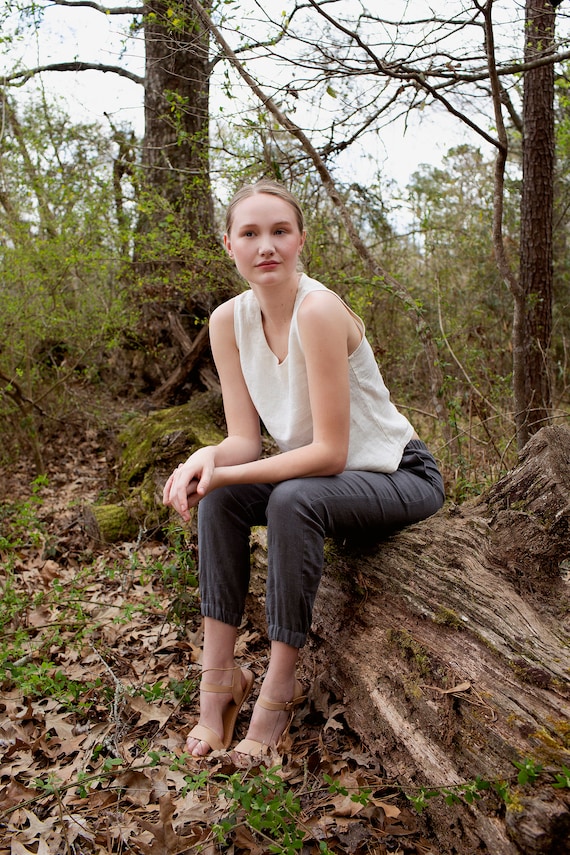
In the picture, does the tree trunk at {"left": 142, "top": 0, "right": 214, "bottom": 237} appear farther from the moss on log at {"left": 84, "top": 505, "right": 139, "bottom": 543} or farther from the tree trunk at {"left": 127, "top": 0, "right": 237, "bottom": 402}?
the moss on log at {"left": 84, "top": 505, "right": 139, "bottom": 543}

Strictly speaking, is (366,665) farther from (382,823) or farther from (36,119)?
(36,119)

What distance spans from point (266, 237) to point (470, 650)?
4.94 feet

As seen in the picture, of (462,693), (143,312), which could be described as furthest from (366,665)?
(143,312)

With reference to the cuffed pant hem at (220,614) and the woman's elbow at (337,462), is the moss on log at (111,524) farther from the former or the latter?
the woman's elbow at (337,462)

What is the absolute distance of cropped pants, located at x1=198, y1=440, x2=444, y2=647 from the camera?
2.14 metres

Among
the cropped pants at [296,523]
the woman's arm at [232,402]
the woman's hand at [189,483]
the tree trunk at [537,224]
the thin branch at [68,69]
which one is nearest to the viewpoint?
the cropped pants at [296,523]

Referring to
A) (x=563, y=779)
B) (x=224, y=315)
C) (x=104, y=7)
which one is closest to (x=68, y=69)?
(x=104, y=7)

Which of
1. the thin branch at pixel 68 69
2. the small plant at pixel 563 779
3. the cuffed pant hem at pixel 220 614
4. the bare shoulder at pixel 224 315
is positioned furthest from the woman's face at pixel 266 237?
the thin branch at pixel 68 69

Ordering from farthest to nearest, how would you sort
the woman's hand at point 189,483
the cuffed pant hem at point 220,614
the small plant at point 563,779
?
the cuffed pant hem at point 220,614
the woman's hand at point 189,483
the small plant at point 563,779

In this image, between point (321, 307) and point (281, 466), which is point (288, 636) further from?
point (321, 307)

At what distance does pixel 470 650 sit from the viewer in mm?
1970

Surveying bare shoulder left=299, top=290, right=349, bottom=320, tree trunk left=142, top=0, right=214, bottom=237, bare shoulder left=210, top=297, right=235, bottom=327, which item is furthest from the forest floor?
tree trunk left=142, top=0, right=214, bottom=237

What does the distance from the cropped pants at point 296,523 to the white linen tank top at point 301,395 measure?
9 cm

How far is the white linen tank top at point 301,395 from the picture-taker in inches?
97.7
